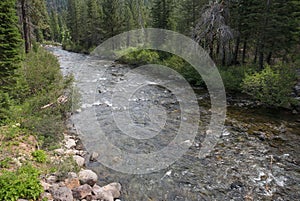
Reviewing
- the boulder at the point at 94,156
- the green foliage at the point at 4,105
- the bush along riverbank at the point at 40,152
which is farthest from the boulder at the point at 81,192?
the green foliage at the point at 4,105

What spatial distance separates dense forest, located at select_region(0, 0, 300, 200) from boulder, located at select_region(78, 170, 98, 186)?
1.44ft

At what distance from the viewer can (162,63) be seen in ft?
80.2

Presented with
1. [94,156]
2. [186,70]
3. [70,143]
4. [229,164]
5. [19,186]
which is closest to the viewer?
[19,186]

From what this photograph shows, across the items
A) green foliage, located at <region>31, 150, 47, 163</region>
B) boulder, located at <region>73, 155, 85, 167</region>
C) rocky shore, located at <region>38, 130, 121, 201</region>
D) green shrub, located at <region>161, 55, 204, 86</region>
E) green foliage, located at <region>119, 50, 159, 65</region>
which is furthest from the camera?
green foliage, located at <region>119, 50, 159, 65</region>

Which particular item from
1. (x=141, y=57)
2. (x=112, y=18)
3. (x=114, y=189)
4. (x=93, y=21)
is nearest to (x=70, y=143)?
(x=114, y=189)

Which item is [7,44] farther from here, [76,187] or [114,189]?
[114,189]

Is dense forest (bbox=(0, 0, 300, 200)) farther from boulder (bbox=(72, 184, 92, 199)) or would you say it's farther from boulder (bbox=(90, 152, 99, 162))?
boulder (bbox=(90, 152, 99, 162))

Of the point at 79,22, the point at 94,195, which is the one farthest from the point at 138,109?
the point at 79,22

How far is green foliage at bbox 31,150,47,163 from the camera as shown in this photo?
264 inches

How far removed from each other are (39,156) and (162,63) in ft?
62.5

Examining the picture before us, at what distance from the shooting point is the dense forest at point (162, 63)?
24.8 ft

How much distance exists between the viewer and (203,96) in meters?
15.6

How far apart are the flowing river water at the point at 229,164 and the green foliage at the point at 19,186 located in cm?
204

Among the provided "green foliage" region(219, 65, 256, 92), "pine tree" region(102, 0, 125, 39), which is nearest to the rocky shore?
"green foliage" region(219, 65, 256, 92)
